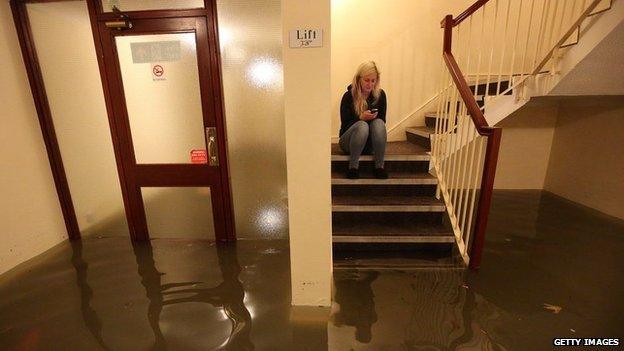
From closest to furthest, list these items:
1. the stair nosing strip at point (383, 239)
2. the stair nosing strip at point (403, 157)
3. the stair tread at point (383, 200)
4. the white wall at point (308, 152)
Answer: the white wall at point (308, 152) < the stair nosing strip at point (383, 239) < the stair tread at point (383, 200) < the stair nosing strip at point (403, 157)

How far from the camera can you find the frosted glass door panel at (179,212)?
2.24m

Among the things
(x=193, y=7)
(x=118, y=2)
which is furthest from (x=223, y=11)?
(x=118, y=2)

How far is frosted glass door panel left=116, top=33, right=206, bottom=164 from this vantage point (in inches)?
76.2

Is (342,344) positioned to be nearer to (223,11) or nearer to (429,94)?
(223,11)

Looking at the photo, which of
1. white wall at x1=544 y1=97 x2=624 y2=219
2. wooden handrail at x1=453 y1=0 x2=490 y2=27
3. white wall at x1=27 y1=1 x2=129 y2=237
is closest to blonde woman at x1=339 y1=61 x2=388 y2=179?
wooden handrail at x1=453 y1=0 x2=490 y2=27

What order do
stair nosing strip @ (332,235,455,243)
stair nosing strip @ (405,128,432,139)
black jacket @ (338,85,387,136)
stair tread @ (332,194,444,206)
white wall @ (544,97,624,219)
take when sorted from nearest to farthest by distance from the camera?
stair nosing strip @ (332,235,455,243)
stair tread @ (332,194,444,206)
black jacket @ (338,85,387,136)
stair nosing strip @ (405,128,432,139)
white wall @ (544,97,624,219)

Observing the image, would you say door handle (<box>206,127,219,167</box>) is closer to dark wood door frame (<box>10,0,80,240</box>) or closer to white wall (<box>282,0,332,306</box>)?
white wall (<box>282,0,332,306</box>)

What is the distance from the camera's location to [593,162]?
2.92 m

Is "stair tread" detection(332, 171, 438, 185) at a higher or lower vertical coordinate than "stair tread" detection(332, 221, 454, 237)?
higher

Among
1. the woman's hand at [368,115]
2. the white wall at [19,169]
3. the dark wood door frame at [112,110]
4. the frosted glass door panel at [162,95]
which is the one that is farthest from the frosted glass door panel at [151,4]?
the woman's hand at [368,115]

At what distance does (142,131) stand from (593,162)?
429cm

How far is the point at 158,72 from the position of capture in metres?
1.98

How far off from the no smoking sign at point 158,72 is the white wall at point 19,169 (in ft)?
3.13

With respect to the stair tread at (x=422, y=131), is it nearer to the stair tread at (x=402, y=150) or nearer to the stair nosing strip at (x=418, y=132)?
the stair nosing strip at (x=418, y=132)
